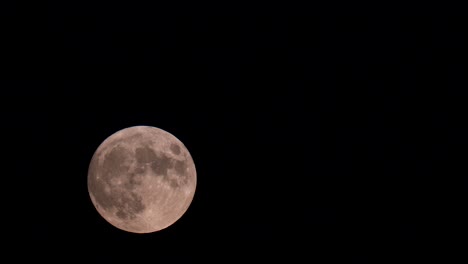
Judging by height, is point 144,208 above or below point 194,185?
below

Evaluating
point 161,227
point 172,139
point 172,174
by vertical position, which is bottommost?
point 161,227

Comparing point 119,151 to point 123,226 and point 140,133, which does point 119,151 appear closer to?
point 140,133

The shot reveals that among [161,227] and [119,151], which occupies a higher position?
[119,151]

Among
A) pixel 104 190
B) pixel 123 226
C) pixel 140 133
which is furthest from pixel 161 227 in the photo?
pixel 140 133

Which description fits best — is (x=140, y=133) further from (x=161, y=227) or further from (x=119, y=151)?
(x=161, y=227)

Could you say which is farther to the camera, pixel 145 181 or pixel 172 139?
pixel 172 139

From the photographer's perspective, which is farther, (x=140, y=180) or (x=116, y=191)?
(x=116, y=191)

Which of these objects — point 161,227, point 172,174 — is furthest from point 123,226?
point 172,174

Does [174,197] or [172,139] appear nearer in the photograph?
[174,197]

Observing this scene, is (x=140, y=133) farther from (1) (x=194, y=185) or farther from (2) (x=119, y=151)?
(1) (x=194, y=185)
